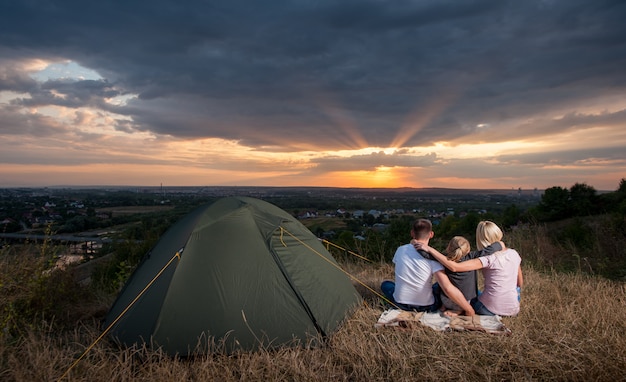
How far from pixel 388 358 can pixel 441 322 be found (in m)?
1.16

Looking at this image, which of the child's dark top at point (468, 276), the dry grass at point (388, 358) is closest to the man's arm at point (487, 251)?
the child's dark top at point (468, 276)

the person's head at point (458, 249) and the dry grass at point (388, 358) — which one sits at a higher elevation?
the person's head at point (458, 249)

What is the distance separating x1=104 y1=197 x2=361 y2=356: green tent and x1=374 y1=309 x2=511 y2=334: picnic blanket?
0.65m

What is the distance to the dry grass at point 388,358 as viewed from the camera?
390 centimetres

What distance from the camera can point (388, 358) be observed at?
13.9 feet

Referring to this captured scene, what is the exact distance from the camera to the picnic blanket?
4773 mm

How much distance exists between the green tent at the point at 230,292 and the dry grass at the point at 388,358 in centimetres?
21

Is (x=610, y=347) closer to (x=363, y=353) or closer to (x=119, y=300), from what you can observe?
(x=363, y=353)

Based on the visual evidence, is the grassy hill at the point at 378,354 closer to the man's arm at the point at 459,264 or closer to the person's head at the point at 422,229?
the man's arm at the point at 459,264

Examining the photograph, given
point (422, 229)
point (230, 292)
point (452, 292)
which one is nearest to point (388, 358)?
point (452, 292)

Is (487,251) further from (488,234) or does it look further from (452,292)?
(452,292)

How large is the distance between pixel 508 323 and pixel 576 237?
27.6 ft

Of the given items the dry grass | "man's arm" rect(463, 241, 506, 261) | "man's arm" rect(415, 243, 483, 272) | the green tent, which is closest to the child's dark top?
"man's arm" rect(463, 241, 506, 261)

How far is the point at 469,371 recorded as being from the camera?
3.96 m
